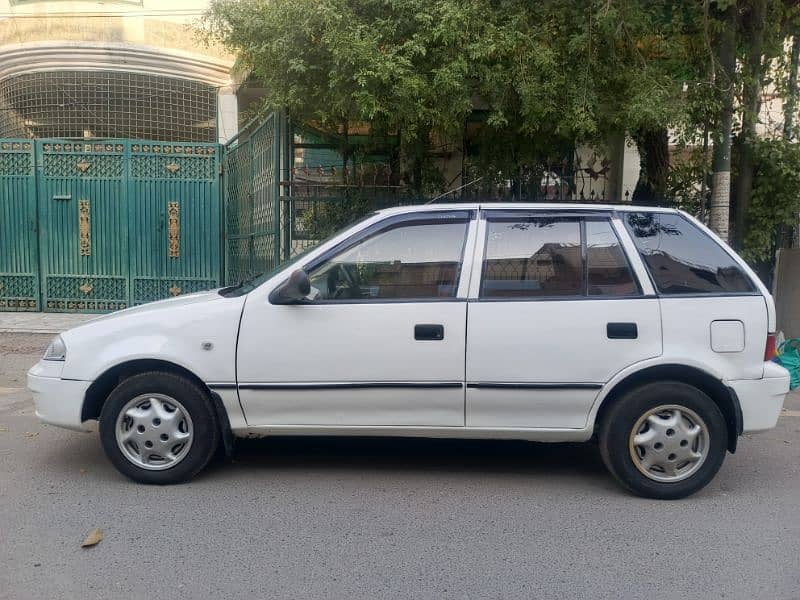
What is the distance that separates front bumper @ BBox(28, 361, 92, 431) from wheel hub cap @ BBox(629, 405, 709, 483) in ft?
11.3

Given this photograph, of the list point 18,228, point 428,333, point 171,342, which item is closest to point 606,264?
point 428,333

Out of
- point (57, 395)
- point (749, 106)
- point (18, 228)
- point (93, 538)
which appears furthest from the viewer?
point (18, 228)

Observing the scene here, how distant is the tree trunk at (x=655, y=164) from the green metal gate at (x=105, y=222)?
6.16m

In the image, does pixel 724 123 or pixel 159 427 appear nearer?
pixel 159 427

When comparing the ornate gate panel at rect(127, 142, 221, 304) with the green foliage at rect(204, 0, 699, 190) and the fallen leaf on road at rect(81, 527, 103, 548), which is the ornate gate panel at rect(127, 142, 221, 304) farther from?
the fallen leaf on road at rect(81, 527, 103, 548)

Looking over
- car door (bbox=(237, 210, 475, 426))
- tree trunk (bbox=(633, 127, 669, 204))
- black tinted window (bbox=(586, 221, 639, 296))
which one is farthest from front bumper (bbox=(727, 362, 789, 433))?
tree trunk (bbox=(633, 127, 669, 204))

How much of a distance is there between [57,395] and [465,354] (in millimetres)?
2572

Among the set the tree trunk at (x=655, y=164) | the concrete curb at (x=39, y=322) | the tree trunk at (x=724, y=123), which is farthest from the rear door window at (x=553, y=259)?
the concrete curb at (x=39, y=322)

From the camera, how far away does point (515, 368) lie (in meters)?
4.29

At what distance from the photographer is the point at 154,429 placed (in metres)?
4.39

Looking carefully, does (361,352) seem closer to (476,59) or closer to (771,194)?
(476,59)

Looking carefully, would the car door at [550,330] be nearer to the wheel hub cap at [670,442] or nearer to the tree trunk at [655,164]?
the wheel hub cap at [670,442]

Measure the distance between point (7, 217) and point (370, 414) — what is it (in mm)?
8756

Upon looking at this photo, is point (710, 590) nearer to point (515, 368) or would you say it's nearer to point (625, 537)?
point (625, 537)
